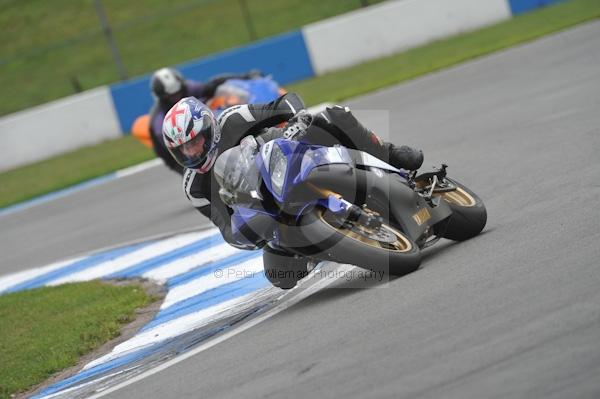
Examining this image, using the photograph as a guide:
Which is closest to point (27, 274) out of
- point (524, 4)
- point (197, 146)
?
point (197, 146)

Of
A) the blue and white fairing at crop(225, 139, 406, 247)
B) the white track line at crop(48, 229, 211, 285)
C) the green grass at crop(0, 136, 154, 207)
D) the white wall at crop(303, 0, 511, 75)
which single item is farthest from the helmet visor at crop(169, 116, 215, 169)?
the white wall at crop(303, 0, 511, 75)

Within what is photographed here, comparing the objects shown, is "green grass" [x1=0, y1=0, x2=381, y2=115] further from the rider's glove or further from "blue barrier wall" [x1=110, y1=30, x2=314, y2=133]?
the rider's glove

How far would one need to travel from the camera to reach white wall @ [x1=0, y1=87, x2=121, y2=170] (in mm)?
21609

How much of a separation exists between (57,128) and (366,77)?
6.35 m

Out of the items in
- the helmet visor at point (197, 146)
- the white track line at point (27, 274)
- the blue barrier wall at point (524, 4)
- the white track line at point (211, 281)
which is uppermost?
the helmet visor at point (197, 146)

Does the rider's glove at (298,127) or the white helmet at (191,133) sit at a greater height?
the white helmet at (191,133)

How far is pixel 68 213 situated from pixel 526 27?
360 inches

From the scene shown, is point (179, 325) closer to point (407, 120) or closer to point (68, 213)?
point (407, 120)

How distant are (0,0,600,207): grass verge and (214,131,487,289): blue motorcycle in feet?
36.8

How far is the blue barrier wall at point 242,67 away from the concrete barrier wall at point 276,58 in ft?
0.06

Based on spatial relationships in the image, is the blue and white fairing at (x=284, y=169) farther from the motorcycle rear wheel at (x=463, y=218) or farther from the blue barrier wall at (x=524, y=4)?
the blue barrier wall at (x=524, y=4)

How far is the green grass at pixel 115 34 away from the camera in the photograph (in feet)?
82.0

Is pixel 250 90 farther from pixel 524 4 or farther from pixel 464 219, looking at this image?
pixel 524 4

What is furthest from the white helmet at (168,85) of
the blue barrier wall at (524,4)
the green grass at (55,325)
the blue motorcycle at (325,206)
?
the blue barrier wall at (524,4)
